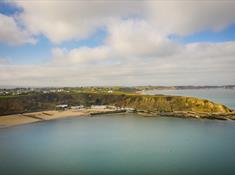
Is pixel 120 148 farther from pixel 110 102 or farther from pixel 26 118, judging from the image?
pixel 110 102

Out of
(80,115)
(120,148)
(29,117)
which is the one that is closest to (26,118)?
(29,117)

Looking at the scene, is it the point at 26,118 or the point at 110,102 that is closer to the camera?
the point at 26,118


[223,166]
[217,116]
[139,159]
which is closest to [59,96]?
[217,116]

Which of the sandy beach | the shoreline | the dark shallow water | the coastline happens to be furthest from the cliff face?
the dark shallow water

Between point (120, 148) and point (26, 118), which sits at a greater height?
point (26, 118)

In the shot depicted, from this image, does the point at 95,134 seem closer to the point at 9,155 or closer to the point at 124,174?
the point at 9,155

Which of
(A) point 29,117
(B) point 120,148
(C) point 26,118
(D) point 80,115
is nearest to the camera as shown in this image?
(B) point 120,148

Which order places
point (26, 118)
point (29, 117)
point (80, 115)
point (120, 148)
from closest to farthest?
point (120, 148), point (26, 118), point (29, 117), point (80, 115)

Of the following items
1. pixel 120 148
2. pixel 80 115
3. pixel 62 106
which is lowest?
pixel 120 148
